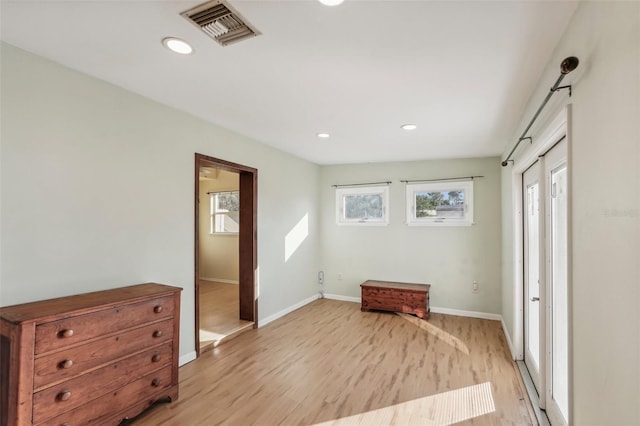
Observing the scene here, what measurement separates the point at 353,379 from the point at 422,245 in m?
2.81

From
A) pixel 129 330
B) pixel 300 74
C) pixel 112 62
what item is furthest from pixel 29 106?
pixel 300 74

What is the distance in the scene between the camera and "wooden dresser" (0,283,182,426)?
1637 millimetres

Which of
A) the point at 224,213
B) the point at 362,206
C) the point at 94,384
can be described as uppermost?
the point at 362,206

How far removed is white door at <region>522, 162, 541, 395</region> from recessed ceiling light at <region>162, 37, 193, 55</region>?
280 cm

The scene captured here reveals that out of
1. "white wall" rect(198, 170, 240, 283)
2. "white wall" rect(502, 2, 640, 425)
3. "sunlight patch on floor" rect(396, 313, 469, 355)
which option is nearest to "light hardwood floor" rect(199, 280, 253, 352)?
"white wall" rect(198, 170, 240, 283)

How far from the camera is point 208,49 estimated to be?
1894 mm

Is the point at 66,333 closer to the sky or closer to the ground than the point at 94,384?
closer to the sky

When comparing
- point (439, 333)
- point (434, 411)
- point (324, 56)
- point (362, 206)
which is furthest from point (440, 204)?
point (324, 56)

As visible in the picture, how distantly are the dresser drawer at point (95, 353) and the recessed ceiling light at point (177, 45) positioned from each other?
1.88 m

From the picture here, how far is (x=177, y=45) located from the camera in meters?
1.85

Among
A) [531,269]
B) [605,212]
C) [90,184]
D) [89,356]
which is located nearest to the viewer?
[605,212]

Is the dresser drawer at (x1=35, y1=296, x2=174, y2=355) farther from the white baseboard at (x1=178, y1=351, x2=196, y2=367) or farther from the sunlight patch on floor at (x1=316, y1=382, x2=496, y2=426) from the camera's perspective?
the sunlight patch on floor at (x1=316, y1=382, x2=496, y2=426)

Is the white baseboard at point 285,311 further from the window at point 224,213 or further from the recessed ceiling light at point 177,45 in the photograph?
→ the recessed ceiling light at point 177,45

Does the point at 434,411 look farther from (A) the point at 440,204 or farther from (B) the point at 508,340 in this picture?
(A) the point at 440,204
